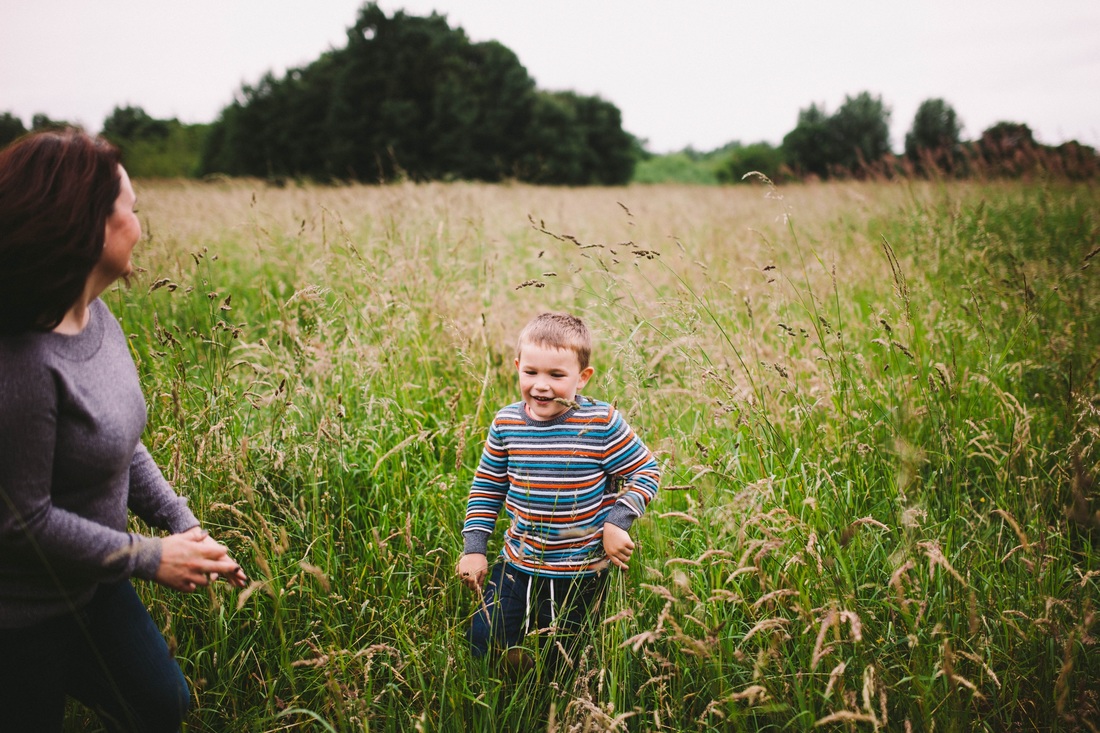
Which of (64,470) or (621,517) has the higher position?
(64,470)

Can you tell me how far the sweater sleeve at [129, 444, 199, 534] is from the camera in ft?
5.07

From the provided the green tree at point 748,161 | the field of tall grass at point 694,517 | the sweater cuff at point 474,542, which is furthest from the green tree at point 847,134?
the sweater cuff at point 474,542

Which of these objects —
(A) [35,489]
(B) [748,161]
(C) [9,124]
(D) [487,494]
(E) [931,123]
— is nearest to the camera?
(A) [35,489]

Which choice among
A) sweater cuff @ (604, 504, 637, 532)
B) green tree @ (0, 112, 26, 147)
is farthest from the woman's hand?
green tree @ (0, 112, 26, 147)

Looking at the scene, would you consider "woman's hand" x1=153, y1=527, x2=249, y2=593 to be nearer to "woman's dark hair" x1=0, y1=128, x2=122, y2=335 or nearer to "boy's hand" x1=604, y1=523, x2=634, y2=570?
"woman's dark hair" x1=0, y1=128, x2=122, y2=335

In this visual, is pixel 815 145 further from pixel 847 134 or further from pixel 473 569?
pixel 473 569

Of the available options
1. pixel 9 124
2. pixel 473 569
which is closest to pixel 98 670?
pixel 473 569

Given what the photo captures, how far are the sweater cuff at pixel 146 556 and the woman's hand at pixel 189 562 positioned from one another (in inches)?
0.5

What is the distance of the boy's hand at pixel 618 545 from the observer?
1710 mm

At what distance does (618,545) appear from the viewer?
171 centimetres

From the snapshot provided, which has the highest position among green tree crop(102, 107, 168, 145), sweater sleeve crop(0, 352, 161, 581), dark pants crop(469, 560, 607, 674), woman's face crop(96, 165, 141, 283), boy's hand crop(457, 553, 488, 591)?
green tree crop(102, 107, 168, 145)

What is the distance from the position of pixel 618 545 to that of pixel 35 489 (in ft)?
4.58

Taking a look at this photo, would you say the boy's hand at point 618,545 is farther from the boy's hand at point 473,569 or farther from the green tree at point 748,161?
the green tree at point 748,161

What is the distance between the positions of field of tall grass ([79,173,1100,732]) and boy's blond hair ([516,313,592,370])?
277 mm
